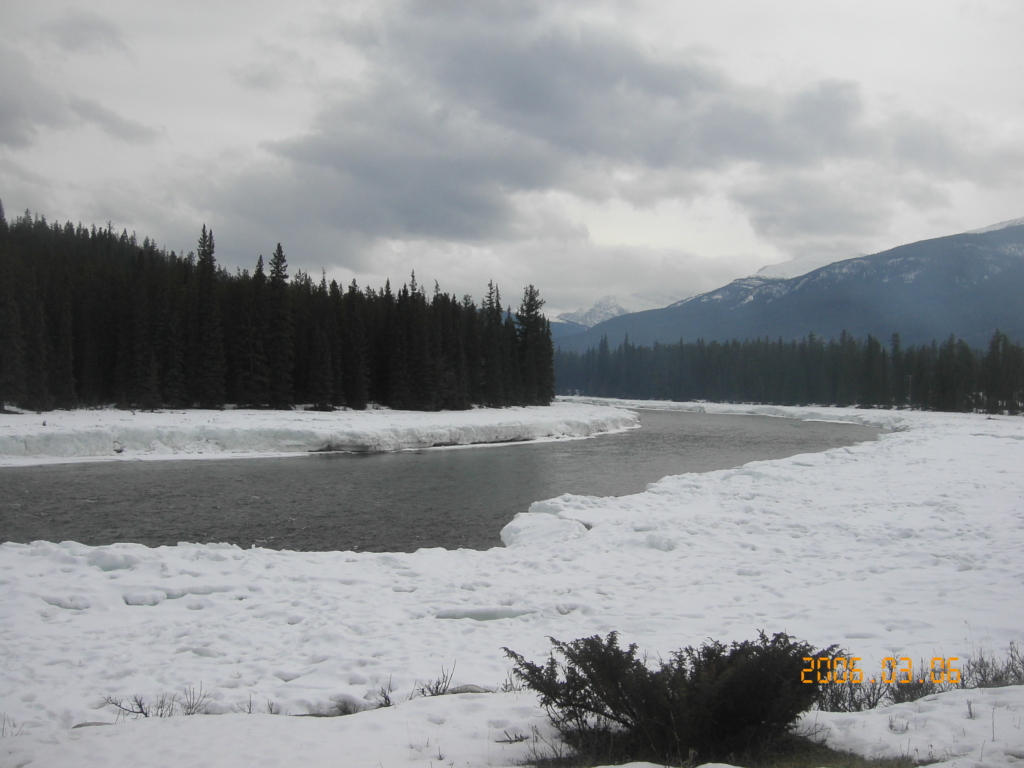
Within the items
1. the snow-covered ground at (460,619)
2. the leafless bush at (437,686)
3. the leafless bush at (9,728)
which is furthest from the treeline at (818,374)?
the leafless bush at (9,728)

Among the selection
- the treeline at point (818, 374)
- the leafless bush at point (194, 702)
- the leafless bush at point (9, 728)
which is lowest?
the leafless bush at point (194, 702)

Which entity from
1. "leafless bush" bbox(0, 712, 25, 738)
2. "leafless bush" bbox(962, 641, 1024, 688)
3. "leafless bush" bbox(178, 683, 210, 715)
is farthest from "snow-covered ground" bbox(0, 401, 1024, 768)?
"leafless bush" bbox(962, 641, 1024, 688)

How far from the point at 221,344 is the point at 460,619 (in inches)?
1964

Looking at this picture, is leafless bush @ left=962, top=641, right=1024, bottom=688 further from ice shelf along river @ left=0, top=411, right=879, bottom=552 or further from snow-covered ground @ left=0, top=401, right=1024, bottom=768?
ice shelf along river @ left=0, top=411, right=879, bottom=552

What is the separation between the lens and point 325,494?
20.4 m

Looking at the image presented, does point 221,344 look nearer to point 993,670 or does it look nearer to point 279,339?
point 279,339

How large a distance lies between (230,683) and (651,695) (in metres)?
4.48

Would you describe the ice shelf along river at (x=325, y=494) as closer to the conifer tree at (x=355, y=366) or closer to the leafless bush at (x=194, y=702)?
the leafless bush at (x=194, y=702)

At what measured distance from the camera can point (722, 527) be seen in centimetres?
1352

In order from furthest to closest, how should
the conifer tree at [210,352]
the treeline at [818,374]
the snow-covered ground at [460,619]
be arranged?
the treeline at [818,374] < the conifer tree at [210,352] < the snow-covered ground at [460,619]

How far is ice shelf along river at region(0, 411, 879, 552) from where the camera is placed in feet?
47.6

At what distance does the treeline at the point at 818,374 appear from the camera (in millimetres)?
84938
